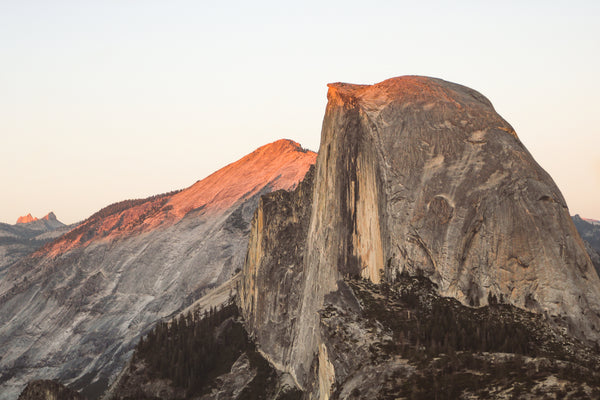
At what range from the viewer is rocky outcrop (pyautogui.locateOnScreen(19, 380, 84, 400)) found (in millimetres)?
180125

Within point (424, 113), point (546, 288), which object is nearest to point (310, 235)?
point (424, 113)

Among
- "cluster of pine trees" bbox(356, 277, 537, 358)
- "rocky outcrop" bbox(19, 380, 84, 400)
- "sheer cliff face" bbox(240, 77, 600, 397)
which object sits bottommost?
"rocky outcrop" bbox(19, 380, 84, 400)

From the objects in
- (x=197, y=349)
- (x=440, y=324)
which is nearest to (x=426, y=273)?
(x=440, y=324)

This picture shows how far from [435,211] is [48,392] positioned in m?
116

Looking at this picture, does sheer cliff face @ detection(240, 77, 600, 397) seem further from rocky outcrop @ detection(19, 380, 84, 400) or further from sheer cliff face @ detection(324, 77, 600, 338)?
rocky outcrop @ detection(19, 380, 84, 400)

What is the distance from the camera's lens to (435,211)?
396 feet

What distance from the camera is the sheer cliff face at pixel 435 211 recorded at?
359 feet

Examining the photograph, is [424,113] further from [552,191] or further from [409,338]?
[409,338]

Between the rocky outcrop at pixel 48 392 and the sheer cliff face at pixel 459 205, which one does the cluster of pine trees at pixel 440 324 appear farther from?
the rocky outcrop at pixel 48 392

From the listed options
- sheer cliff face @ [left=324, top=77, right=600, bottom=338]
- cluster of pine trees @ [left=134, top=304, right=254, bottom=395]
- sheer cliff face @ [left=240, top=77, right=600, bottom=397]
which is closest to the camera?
sheer cliff face @ [left=324, top=77, right=600, bottom=338]

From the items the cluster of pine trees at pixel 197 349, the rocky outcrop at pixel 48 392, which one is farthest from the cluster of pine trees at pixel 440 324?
the rocky outcrop at pixel 48 392

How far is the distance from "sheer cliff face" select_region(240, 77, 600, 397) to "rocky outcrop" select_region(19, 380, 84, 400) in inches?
2369

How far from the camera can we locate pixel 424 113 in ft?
440

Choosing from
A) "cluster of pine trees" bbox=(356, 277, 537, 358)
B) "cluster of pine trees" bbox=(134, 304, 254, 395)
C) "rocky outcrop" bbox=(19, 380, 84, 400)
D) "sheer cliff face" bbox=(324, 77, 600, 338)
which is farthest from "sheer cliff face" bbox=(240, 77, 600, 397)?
"rocky outcrop" bbox=(19, 380, 84, 400)
